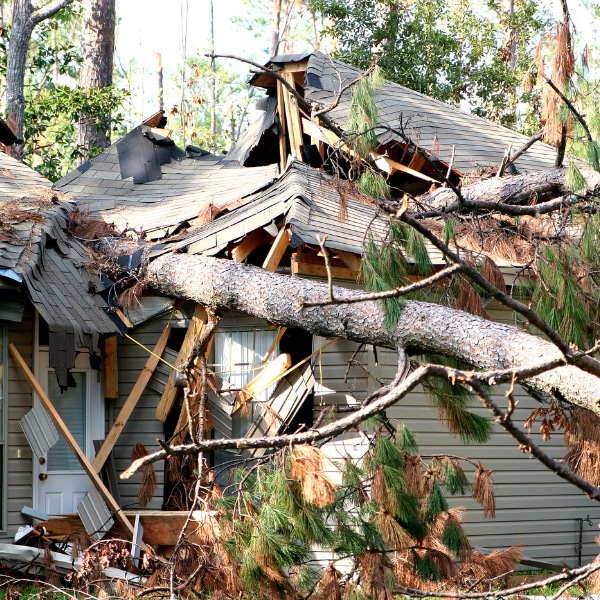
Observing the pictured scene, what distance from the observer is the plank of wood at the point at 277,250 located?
274 inches

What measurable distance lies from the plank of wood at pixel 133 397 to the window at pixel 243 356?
25.1 inches

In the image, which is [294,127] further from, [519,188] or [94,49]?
[94,49]

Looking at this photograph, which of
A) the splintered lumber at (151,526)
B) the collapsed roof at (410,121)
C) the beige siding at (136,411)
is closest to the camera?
the splintered lumber at (151,526)

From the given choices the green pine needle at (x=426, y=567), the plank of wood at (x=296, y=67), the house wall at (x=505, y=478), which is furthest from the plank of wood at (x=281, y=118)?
the green pine needle at (x=426, y=567)

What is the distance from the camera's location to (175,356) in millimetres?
8266

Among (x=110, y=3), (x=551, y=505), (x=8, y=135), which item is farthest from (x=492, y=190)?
(x=110, y=3)

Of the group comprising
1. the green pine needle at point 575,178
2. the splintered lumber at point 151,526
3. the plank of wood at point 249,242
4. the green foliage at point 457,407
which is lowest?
the splintered lumber at point 151,526

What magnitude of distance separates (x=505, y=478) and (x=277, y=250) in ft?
12.1

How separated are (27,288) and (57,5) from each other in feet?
36.3

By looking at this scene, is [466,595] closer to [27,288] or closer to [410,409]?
[410,409]

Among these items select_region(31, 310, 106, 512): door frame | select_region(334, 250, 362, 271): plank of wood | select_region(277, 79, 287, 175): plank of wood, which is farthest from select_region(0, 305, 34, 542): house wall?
select_region(277, 79, 287, 175): plank of wood

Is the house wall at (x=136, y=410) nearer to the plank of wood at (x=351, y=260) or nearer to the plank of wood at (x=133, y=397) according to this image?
the plank of wood at (x=133, y=397)

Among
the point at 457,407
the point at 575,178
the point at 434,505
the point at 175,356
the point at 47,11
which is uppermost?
the point at 47,11

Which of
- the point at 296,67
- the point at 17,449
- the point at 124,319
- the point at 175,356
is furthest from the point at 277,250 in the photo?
the point at 296,67
